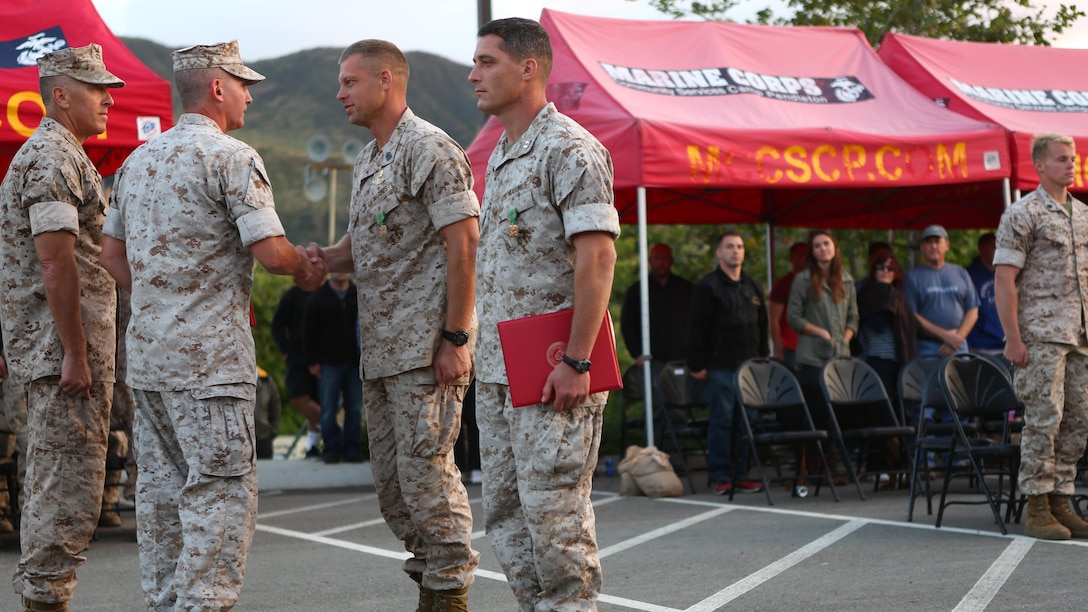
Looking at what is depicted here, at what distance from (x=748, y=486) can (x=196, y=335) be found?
21.2 feet

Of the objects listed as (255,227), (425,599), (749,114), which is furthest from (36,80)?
(749,114)

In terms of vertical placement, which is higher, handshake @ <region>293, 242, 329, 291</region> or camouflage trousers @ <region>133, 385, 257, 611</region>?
handshake @ <region>293, 242, 329, 291</region>

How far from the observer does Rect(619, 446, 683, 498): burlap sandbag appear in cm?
939

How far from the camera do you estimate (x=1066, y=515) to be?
271 inches

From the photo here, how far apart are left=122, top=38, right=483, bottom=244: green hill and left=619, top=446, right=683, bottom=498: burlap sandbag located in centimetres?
7906

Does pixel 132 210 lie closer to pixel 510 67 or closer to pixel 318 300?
pixel 510 67

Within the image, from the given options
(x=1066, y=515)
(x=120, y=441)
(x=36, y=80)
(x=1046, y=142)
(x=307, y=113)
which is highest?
(x=307, y=113)

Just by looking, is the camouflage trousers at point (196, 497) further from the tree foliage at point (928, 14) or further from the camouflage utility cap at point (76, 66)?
the tree foliage at point (928, 14)

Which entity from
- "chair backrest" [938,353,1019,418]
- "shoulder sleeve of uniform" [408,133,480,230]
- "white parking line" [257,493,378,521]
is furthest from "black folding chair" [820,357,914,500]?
"shoulder sleeve of uniform" [408,133,480,230]

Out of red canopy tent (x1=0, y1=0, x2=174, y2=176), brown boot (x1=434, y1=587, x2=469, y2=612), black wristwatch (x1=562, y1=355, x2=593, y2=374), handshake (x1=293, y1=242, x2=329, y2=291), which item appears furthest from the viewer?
red canopy tent (x1=0, y1=0, x2=174, y2=176)

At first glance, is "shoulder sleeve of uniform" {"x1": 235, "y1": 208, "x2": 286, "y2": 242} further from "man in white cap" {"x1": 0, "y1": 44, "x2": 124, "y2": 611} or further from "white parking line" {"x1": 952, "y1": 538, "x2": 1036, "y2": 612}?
"white parking line" {"x1": 952, "y1": 538, "x2": 1036, "y2": 612}

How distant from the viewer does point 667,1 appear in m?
16.2

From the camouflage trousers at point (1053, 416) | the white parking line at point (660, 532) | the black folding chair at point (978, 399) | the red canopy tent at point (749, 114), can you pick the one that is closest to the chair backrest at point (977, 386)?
the black folding chair at point (978, 399)

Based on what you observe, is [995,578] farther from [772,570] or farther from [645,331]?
[645,331]
